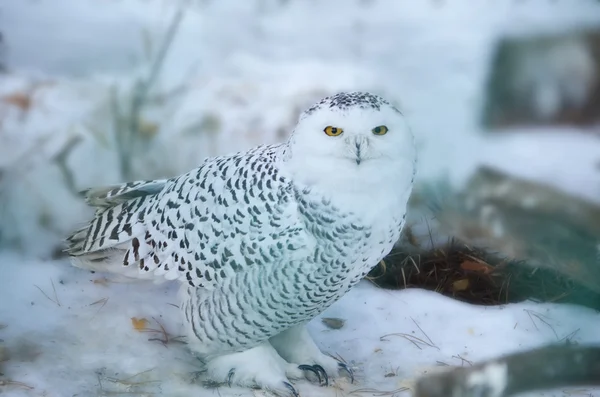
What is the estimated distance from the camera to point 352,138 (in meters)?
1.22

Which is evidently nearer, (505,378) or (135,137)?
(505,378)

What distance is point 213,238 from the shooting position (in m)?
1.33

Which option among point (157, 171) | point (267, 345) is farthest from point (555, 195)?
point (157, 171)

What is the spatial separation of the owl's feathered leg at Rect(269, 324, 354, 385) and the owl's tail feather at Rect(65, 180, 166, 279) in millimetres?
334

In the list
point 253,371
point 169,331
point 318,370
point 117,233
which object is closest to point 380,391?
point 318,370

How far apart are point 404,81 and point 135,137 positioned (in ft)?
2.03

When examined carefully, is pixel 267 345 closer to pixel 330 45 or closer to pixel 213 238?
pixel 213 238

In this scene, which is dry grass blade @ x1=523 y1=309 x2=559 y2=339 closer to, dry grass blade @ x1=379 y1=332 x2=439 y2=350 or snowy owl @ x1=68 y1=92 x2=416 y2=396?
dry grass blade @ x1=379 y1=332 x2=439 y2=350

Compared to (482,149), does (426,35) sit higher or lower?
higher

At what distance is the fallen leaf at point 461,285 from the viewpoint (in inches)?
60.9

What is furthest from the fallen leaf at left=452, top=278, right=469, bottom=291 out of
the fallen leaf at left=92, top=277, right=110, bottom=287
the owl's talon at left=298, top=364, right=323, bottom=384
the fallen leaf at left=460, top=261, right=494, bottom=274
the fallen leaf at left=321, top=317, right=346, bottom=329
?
the fallen leaf at left=92, top=277, right=110, bottom=287

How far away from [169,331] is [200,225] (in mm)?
298

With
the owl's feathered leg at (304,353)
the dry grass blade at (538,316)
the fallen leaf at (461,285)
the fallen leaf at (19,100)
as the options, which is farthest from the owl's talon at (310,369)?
the fallen leaf at (19,100)

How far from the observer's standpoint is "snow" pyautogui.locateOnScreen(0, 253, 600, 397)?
1.38 metres
